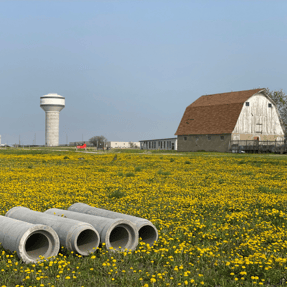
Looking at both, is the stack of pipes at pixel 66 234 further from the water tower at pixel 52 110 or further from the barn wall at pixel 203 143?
the water tower at pixel 52 110

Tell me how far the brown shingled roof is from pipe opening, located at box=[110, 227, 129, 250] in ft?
187

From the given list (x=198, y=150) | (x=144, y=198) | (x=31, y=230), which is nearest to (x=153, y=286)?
(x=31, y=230)

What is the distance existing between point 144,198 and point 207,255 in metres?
5.75

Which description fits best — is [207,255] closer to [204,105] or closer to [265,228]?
[265,228]

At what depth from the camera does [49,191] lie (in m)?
13.2

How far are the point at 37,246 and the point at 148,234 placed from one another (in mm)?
2115

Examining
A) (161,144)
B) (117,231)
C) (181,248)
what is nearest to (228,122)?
(161,144)

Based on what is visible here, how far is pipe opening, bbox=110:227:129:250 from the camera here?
664cm

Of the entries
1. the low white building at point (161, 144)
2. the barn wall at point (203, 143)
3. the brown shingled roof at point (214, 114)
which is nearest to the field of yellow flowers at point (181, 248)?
the barn wall at point (203, 143)

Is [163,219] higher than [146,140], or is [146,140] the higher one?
[146,140]

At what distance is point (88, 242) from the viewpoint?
648 centimetres

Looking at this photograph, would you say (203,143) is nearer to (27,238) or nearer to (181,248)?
(181,248)

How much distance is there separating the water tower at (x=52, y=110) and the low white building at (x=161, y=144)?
7618 cm

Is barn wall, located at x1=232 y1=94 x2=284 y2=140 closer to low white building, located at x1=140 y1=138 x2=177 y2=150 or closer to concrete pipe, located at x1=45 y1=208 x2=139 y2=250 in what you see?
low white building, located at x1=140 y1=138 x2=177 y2=150
